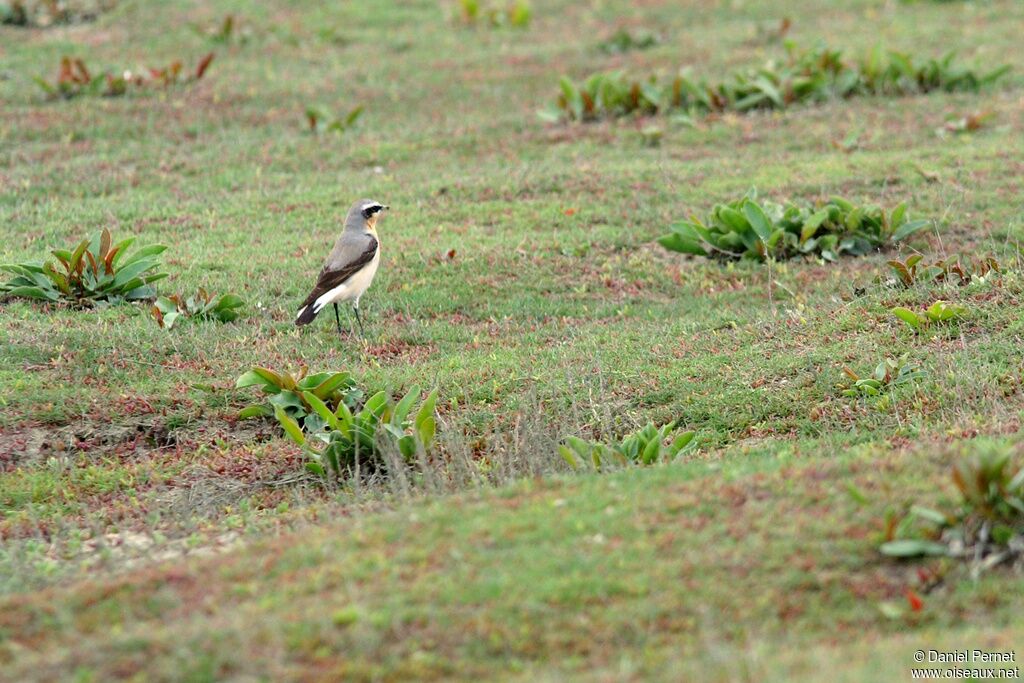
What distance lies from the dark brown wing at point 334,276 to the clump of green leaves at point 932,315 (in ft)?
14.7

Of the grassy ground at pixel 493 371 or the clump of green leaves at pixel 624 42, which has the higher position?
the clump of green leaves at pixel 624 42

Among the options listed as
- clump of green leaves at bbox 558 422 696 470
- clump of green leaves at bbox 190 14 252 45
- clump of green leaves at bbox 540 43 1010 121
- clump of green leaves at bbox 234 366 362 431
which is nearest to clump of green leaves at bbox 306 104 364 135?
clump of green leaves at bbox 540 43 1010 121

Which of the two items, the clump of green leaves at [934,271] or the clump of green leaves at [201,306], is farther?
the clump of green leaves at [201,306]

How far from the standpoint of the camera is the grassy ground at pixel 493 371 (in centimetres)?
560

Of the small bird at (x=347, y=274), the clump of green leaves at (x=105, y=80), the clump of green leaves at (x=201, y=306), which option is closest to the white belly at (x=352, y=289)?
the small bird at (x=347, y=274)

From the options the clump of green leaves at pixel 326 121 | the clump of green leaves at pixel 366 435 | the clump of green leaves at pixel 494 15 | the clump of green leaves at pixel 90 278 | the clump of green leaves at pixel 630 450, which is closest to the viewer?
the clump of green leaves at pixel 630 450

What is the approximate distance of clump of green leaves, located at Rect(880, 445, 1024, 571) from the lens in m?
5.99

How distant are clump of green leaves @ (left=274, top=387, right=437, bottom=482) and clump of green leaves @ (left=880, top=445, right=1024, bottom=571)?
11.4ft

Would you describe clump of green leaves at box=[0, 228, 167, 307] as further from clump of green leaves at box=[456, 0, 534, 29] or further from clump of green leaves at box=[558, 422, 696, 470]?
clump of green leaves at box=[456, 0, 534, 29]

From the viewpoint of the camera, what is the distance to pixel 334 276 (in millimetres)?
10797

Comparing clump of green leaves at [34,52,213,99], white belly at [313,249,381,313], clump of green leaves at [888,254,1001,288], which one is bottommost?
clump of green leaves at [888,254,1001,288]

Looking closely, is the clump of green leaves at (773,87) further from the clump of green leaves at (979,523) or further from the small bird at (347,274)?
the clump of green leaves at (979,523)

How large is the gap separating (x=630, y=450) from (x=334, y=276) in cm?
358

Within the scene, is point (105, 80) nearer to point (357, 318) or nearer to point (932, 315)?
point (357, 318)
